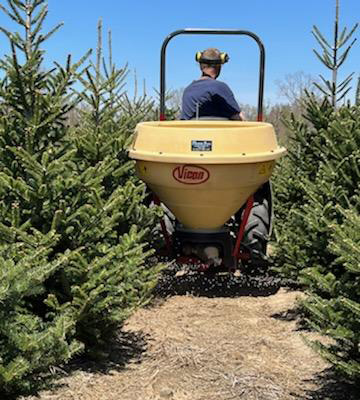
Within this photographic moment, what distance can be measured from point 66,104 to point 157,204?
53.9 inches

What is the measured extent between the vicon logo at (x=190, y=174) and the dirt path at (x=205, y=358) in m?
1.04

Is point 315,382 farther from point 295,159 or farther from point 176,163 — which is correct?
point 295,159

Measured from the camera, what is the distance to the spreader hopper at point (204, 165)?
4.14m

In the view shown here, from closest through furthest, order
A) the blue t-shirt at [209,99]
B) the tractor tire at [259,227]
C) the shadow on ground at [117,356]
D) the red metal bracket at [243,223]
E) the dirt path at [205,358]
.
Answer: the dirt path at [205,358] → the shadow on ground at [117,356] → the red metal bracket at [243,223] → the tractor tire at [259,227] → the blue t-shirt at [209,99]

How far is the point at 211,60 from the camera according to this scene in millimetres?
5230

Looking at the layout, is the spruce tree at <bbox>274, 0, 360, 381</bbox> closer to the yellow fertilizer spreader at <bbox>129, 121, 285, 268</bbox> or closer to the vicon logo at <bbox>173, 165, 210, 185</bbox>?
the yellow fertilizer spreader at <bbox>129, 121, 285, 268</bbox>

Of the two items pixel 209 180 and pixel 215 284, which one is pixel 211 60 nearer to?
pixel 209 180

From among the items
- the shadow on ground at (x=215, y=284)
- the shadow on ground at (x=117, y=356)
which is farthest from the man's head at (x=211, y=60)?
the shadow on ground at (x=117, y=356)

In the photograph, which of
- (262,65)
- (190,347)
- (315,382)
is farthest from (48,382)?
(262,65)

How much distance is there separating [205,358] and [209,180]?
1.22 metres

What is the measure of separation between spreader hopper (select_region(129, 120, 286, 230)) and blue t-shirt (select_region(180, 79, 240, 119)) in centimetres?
81

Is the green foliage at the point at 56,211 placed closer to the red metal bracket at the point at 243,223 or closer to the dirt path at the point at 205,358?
the dirt path at the point at 205,358

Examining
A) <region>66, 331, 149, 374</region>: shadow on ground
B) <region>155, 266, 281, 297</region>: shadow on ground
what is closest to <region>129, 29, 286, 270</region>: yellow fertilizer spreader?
<region>155, 266, 281, 297</region>: shadow on ground


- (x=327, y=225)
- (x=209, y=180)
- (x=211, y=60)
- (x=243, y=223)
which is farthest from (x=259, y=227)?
(x=211, y=60)
